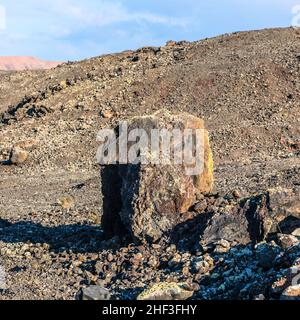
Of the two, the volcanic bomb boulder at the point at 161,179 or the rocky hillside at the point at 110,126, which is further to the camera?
the rocky hillside at the point at 110,126

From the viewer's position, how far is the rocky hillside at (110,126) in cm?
1252

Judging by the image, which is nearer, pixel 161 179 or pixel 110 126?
pixel 161 179

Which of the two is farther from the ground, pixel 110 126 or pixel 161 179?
pixel 110 126

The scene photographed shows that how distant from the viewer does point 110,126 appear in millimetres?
31500

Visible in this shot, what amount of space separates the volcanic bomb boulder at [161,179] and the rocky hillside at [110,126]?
20.5 inches

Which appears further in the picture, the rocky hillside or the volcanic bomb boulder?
the rocky hillside

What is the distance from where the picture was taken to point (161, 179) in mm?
12312

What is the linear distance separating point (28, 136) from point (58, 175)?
6.83 m

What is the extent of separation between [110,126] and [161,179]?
1941 cm

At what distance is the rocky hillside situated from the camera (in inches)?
493

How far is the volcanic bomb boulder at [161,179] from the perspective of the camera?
40.2 ft

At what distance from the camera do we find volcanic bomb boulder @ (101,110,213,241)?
12.3 meters

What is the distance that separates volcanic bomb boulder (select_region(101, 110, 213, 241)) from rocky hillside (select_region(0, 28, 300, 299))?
1.71ft
